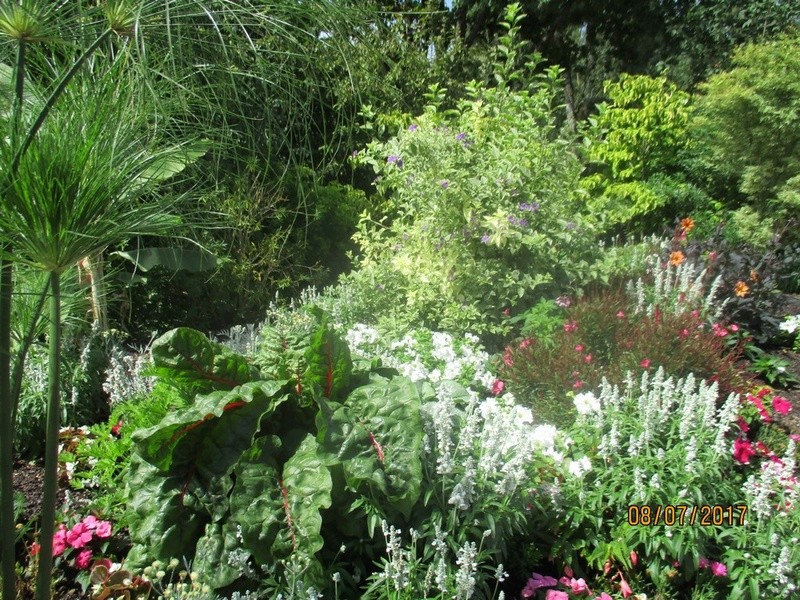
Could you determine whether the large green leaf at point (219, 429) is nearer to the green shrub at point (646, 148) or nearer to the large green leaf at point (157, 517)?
the large green leaf at point (157, 517)

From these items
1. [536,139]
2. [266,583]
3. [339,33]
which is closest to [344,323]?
[536,139]

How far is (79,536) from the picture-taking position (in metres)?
2.62

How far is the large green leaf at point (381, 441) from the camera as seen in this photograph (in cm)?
225

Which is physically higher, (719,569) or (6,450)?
→ (6,450)

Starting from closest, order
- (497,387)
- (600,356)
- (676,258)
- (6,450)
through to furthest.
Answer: (6,450) → (497,387) → (600,356) → (676,258)

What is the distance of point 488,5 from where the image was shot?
1444cm

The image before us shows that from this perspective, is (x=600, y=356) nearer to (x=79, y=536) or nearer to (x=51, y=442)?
(x=79, y=536)

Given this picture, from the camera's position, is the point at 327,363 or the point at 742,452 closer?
the point at 327,363

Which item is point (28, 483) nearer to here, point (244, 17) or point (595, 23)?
point (244, 17)

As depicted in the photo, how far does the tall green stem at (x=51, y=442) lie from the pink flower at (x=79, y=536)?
87 cm

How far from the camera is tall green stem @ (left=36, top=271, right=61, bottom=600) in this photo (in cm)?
162

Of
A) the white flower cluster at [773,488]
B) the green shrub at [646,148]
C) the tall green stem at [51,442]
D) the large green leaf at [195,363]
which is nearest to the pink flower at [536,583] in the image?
the white flower cluster at [773,488]

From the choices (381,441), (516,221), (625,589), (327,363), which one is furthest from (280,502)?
(516,221)

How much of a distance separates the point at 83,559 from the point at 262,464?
2.83 ft
